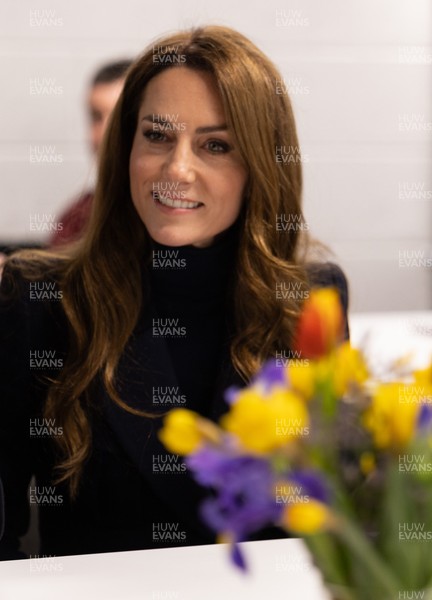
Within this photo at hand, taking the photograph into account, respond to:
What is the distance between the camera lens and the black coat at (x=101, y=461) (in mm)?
1537

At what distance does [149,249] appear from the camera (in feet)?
5.60

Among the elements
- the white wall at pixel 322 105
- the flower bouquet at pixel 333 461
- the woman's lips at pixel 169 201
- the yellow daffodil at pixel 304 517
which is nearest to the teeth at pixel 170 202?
the woman's lips at pixel 169 201

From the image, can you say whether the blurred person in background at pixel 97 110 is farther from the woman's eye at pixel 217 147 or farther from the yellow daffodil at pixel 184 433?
the yellow daffodil at pixel 184 433

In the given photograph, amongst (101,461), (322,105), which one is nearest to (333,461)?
(101,461)

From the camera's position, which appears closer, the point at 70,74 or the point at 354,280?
the point at 70,74

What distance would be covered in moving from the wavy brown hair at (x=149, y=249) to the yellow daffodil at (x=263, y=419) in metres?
0.91

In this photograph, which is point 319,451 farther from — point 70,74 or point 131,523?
point 70,74

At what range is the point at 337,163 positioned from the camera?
14.3 feet

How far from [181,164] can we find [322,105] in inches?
113

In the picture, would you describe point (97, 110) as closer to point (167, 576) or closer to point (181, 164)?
point (181, 164)

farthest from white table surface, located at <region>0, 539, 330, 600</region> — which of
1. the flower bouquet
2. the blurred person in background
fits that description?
the blurred person in background

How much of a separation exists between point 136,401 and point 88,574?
524mm

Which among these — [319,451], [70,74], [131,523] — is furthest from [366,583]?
[70,74]

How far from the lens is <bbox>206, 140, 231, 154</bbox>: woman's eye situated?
1631 mm
